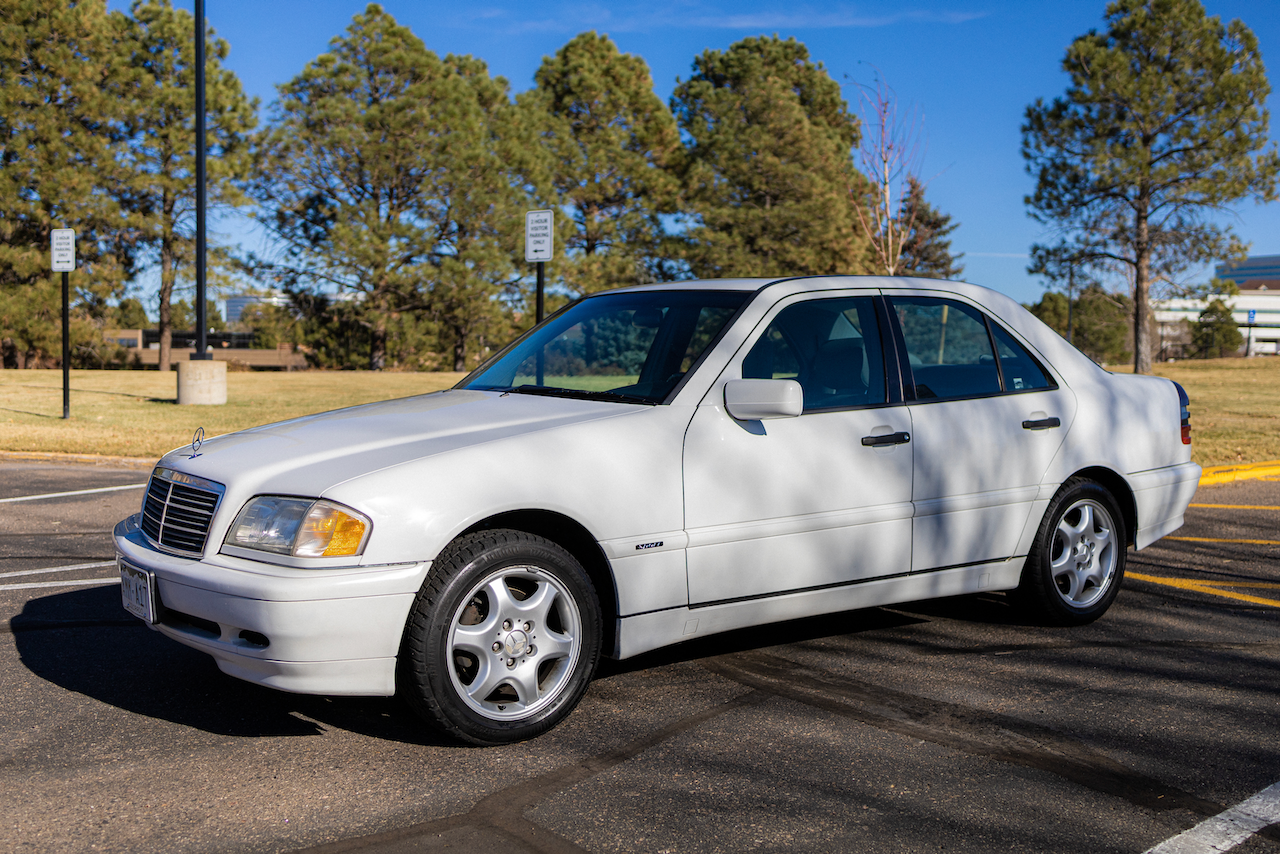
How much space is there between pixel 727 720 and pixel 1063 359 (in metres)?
2.63

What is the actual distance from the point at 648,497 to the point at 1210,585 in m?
3.97

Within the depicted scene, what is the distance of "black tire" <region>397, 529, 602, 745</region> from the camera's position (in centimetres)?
360

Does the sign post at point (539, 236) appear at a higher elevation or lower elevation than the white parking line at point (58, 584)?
higher

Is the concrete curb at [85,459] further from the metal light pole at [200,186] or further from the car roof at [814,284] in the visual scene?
the car roof at [814,284]

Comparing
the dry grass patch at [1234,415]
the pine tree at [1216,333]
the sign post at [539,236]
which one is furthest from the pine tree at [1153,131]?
the pine tree at [1216,333]

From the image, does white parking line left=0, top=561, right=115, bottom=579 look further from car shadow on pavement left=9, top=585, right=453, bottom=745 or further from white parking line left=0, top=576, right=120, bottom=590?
car shadow on pavement left=9, top=585, right=453, bottom=745

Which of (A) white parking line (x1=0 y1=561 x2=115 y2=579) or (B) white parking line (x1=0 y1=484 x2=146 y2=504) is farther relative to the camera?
(B) white parking line (x1=0 y1=484 x2=146 y2=504)

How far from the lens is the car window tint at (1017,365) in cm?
526

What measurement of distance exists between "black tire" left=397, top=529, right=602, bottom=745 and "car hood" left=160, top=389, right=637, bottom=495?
399mm

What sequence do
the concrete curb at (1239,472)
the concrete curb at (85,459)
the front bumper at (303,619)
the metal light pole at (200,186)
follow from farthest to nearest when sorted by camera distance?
the metal light pole at (200,186) < the concrete curb at (85,459) < the concrete curb at (1239,472) < the front bumper at (303,619)

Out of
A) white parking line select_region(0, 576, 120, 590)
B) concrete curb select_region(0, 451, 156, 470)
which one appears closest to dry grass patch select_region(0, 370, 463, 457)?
concrete curb select_region(0, 451, 156, 470)

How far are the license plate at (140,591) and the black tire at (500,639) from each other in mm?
910

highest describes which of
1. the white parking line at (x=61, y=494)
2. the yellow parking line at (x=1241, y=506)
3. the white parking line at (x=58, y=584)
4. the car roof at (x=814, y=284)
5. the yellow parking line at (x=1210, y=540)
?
the car roof at (x=814, y=284)

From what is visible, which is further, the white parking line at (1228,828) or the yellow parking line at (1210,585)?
the yellow parking line at (1210,585)
